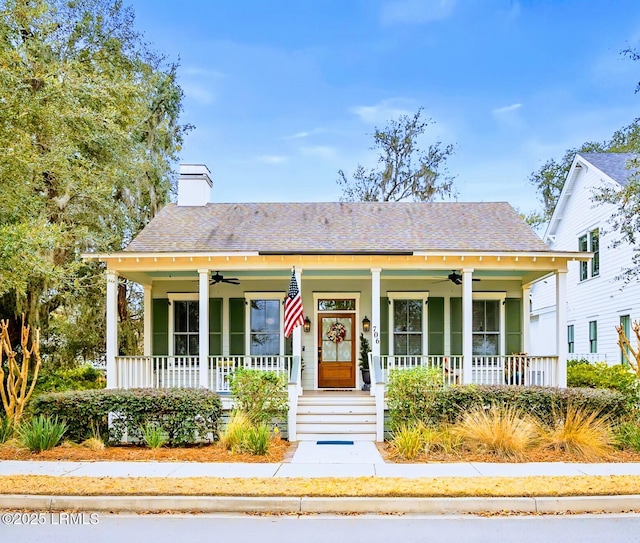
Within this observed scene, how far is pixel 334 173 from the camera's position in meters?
30.1

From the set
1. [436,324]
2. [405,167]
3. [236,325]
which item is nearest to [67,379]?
→ [236,325]

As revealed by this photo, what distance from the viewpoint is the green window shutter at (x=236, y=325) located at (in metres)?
14.4

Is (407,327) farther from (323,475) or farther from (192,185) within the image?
(323,475)

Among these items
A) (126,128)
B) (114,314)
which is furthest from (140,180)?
(114,314)

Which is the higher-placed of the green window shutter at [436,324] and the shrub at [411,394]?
the green window shutter at [436,324]

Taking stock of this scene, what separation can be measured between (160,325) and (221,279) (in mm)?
2092

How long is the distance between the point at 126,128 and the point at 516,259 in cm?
885

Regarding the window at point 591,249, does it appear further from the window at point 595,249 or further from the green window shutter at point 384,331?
the green window shutter at point 384,331

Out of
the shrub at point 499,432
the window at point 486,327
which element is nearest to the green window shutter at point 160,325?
the window at point 486,327

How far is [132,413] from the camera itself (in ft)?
33.1

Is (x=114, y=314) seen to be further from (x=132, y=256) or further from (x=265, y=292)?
(x=265, y=292)

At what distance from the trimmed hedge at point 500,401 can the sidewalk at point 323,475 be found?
100 centimetres

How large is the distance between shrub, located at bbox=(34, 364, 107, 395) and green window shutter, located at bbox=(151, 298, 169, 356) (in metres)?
1.97

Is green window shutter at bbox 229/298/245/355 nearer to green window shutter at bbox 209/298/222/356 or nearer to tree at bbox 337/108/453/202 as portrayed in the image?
green window shutter at bbox 209/298/222/356
